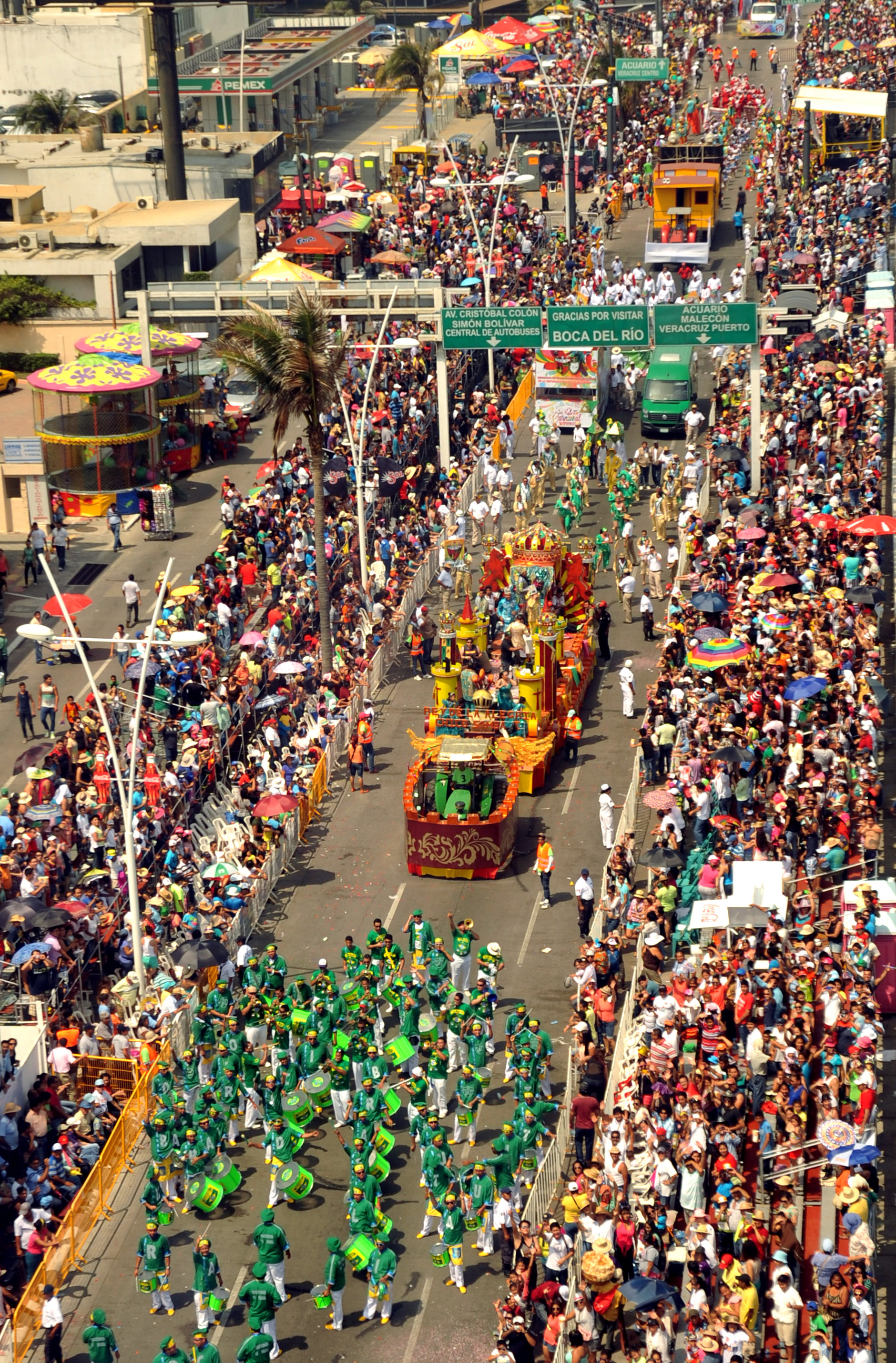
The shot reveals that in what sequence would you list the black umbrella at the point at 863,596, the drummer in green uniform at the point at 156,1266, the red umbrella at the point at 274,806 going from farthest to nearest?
the black umbrella at the point at 863,596, the red umbrella at the point at 274,806, the drummer in green uniform at the point at 156,1266

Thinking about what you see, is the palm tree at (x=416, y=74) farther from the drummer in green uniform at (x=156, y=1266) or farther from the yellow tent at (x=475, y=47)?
the drummer in green uniform at (x=156, y=1266)

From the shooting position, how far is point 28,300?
2231 inches

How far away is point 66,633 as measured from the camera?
138 feet

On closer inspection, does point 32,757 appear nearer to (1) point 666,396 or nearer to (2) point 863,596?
(2) point 863,596

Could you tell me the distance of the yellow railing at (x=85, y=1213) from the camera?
24125 millimetres

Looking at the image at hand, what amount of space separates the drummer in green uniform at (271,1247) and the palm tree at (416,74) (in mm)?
67389

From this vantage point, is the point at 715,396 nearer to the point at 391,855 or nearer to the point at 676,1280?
the point at 391,855

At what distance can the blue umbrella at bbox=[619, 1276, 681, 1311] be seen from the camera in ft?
71.5

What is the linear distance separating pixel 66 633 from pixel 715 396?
18.6 meters

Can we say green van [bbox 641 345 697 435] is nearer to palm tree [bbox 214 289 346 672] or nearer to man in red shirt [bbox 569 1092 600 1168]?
palm tree [bbox 214 289 346 672]

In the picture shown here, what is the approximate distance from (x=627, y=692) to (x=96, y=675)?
35.5 feet

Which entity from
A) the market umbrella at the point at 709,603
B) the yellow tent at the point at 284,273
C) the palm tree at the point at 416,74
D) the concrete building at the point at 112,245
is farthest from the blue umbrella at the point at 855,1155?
the palm tree at the point at 416,74

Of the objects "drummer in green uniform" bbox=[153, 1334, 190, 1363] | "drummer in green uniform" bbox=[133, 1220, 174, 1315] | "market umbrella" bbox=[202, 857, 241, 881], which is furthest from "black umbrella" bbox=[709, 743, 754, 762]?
"drummer in green uniform" bbox=[153, 1334, 190, 1363]

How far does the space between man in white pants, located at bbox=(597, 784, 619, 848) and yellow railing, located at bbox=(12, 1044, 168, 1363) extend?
8596mm
